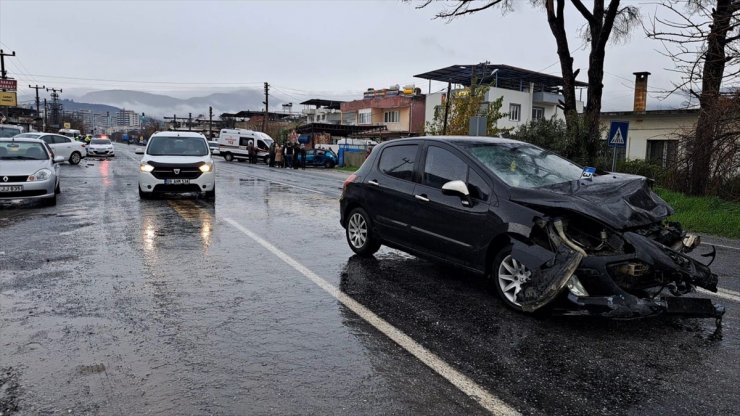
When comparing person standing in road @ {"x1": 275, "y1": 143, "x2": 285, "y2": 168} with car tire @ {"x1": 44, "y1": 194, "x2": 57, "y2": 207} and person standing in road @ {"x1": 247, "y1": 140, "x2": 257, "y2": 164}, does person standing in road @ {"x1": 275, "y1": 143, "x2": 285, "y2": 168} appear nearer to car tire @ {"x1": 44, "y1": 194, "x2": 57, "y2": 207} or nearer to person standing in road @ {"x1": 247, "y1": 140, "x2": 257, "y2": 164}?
person standing in road @ {"x1": 247, "y1": 140, "x2": 257, "y2": 164}

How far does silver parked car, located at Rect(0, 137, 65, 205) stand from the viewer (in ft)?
37.7

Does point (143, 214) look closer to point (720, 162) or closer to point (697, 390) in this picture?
point (697, 390)

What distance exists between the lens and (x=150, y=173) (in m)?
13.0

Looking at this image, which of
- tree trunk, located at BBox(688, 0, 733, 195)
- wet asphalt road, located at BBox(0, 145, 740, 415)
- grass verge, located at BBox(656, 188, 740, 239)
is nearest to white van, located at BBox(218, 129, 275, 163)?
grass verge, located at BBox(656, 188, 740, 239)

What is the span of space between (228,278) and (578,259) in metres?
3.72

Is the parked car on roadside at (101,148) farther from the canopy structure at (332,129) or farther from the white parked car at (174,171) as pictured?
the white parked car at (174,171)

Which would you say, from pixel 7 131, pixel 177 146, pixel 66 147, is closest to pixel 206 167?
pixel 177 146

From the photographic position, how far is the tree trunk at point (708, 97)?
10305 millimetres

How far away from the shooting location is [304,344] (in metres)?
4.11

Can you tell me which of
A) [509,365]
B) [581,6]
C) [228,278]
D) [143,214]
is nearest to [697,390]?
[509,365]

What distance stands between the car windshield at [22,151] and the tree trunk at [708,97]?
1500 cm

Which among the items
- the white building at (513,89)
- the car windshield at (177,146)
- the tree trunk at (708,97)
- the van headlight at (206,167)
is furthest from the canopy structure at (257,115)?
the tree trunk at (708,97)

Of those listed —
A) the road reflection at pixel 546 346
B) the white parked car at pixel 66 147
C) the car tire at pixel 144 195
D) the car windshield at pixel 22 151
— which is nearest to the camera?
the road reflection at pixel 546 346

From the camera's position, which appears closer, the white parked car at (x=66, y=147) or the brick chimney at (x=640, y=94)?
the white parked car at (x=66, y=147)
